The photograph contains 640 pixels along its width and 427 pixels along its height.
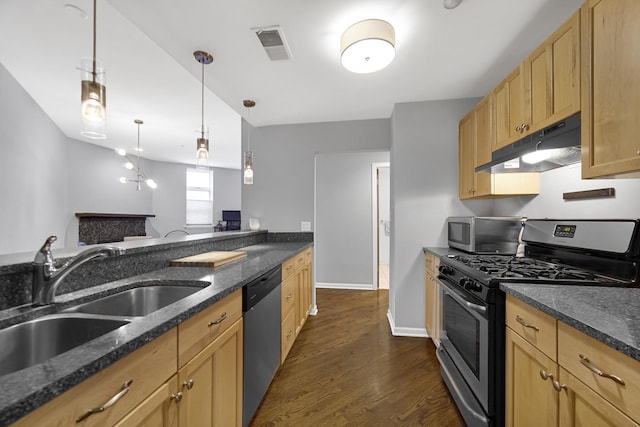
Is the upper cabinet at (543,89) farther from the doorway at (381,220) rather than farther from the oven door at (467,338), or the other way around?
the doorway at (381,220)

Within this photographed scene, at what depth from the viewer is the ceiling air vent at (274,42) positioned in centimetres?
172

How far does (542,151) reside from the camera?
161cm

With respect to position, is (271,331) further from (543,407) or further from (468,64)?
(468,64)

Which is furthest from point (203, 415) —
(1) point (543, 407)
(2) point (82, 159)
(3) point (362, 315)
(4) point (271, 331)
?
(2) point (82, 159)

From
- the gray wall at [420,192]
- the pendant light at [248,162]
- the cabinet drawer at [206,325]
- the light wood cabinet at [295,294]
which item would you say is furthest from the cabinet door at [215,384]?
the gray wall at [420,192]

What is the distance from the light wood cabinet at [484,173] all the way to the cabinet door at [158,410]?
2440mm

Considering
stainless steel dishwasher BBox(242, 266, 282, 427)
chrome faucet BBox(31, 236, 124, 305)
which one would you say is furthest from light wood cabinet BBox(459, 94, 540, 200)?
chrome faucet BBox(31, 236, 124, 305)

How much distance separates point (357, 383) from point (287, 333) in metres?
0.66

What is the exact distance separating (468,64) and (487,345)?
205 cm

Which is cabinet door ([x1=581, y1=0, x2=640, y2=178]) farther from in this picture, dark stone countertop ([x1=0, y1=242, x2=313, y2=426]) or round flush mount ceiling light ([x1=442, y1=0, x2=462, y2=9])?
dark stone countertop ([x1=0, y1=242, x2=313, y2=426])

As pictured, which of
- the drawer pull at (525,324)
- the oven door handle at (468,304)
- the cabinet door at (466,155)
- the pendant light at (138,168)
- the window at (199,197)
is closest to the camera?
the drawer pull at (525,324)

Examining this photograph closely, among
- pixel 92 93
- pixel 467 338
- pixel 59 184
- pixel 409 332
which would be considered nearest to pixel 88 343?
pixel 92 93

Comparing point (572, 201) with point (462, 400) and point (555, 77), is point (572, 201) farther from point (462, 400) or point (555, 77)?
point (462, 400)

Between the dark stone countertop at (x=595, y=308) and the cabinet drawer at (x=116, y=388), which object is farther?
the dark stone countertop at (x=595, y=308)
